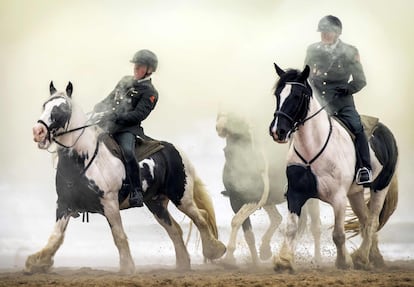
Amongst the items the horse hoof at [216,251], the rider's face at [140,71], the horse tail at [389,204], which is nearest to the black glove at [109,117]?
the rider's face at [140,71]

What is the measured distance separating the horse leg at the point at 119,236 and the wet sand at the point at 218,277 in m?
0.10

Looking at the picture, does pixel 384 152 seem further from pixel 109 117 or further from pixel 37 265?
pixel 37 265

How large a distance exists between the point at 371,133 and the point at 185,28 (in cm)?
212

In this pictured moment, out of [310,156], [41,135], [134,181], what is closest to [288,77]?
[310,156]

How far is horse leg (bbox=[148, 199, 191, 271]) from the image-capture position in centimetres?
1075

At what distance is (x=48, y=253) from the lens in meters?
10.2

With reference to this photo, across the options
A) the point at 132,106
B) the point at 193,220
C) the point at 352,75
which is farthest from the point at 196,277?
the point at 352,75

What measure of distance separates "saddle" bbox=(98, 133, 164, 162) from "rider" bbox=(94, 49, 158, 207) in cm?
5

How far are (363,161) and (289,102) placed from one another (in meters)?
0.98

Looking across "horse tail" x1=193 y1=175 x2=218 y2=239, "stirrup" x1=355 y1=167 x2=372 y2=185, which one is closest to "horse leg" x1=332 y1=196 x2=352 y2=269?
"stirrup" x1=355 y1=167 x2=372 y2=185

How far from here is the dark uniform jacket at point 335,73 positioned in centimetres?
1040

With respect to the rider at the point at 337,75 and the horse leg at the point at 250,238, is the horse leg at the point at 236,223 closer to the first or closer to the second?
the horse leg at the point at 250,238

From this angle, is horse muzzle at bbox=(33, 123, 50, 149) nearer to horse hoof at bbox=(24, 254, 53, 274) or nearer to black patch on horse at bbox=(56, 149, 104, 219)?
black patch on horse at bbox=(56, 149, 104, 219)

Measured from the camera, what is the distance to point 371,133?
10.5 metres
